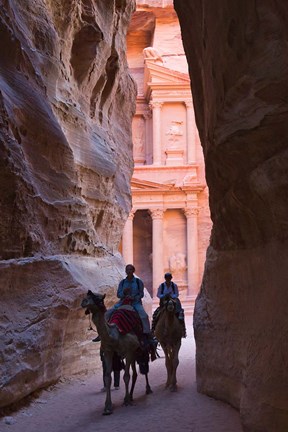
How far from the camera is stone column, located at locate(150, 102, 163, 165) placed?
33938 millimetres

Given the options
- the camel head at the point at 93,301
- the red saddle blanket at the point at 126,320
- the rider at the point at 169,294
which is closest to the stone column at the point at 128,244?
the rider at the point at 169,294

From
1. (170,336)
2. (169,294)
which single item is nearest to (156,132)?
(169,294)

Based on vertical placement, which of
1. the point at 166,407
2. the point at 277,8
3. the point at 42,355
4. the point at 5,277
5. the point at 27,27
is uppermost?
the point at 27,27

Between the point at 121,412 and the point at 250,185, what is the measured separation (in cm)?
390

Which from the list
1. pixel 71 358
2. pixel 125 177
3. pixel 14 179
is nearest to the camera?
pixel 14 179

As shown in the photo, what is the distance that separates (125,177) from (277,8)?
11.6m

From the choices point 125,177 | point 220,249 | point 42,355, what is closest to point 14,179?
point 42,355

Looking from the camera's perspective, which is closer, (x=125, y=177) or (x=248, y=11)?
(x=248, y=11)

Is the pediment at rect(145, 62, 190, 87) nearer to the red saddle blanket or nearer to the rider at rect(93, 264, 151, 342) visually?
the rider at rect(93, 264, 151, 342)

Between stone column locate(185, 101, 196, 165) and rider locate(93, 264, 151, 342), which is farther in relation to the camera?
stone column locate(185, 101, 196, 165)

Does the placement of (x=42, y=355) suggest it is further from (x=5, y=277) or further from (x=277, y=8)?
(x=277, y=8)

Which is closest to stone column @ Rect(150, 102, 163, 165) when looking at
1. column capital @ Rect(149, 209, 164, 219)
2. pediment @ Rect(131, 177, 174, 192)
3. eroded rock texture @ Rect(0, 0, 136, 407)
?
pediment @ Rect(131, 177, 174, 192)

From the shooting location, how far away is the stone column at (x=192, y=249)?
1220 inches

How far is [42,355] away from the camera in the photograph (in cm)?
841
